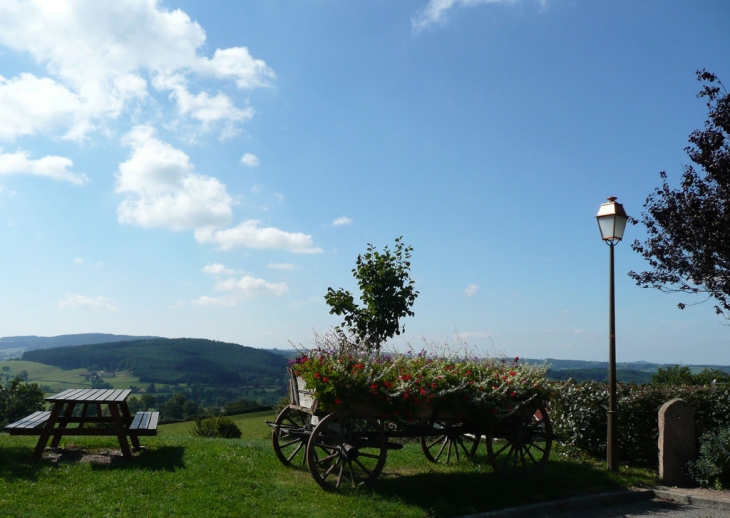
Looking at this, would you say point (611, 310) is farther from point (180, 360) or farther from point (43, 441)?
point (180, 360)

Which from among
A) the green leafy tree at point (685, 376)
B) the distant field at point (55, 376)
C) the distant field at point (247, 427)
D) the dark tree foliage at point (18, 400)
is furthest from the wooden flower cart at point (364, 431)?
the distant field at point (55, 376)

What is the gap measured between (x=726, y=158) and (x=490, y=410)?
7.61m

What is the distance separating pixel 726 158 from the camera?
36.1ft

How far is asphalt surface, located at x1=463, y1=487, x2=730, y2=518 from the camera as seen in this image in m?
6.83

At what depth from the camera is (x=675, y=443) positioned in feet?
27.9

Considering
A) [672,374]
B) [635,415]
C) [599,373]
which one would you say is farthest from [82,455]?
[599,373]

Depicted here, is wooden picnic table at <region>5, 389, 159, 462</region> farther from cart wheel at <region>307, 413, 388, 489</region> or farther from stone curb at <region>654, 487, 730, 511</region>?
stone curb at <region>654, 487, 730, 511</region>

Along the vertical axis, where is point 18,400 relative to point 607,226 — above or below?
below

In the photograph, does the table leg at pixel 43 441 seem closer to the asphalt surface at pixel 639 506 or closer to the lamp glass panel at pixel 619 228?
the asphalt surface at pixel 639 506

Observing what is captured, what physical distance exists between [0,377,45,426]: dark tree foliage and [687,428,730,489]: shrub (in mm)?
33890

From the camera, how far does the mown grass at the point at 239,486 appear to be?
227 inches

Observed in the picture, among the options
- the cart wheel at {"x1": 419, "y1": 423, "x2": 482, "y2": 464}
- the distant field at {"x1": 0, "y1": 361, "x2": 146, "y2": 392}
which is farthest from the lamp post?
the distant field at {"x1": 0, "y1": 361, "x2": 146, "y2": 392}

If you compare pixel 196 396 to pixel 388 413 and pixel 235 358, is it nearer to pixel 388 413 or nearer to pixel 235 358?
pixel 235 358

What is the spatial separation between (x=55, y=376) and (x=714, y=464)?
112 metres
